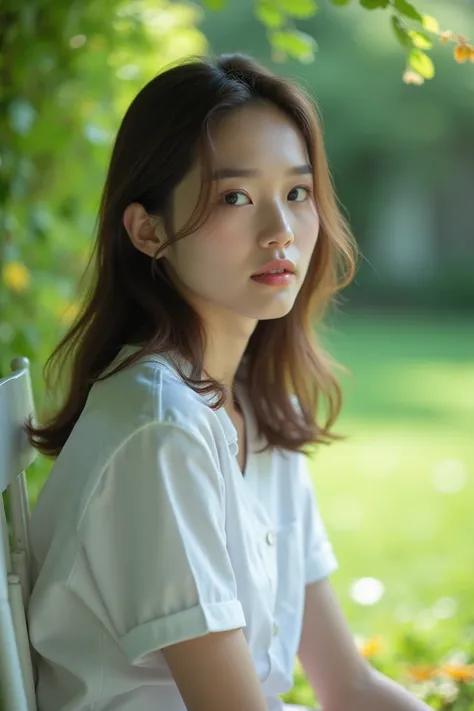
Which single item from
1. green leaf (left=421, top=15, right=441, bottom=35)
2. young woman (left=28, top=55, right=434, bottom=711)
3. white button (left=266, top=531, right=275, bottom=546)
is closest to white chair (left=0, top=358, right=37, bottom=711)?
young woman (left=28, top=55, right=434, bottom=711)

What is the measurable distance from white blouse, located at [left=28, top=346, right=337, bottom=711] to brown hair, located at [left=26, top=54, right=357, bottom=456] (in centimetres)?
7

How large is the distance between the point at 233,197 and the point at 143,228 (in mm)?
136

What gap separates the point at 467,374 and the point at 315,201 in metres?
5.75

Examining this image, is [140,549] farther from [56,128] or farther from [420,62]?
[56,128]

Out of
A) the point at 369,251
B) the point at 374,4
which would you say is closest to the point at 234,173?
the point at 374,4

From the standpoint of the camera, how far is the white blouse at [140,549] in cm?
95

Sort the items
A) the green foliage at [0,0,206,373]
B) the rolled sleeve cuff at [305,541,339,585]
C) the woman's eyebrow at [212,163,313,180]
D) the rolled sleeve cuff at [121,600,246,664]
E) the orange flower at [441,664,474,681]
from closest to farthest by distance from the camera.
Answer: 1. the rolled sleeve cuff at [121,600,246,664]
2. the woman's eyebrow at [212,163,313,180]
3. the rolled sleeve cuff at [305,541,339,585]
4. the orange flower at [441,664,474,681]
5. the green foliage at [0,0,206,373]

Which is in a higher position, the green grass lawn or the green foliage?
the green foliage

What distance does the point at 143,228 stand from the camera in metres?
1.19

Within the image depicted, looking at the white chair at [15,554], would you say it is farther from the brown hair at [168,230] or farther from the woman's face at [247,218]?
the woman's face at [247,218]

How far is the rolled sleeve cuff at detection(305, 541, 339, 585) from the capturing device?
1.35 metres

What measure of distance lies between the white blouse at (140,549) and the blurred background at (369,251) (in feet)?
1.52

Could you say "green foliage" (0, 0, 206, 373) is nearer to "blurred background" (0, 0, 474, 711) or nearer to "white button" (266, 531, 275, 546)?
"blurred background" (0, 0, 474, 711)

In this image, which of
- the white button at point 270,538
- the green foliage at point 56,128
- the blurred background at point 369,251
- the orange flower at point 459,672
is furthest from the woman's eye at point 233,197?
the orange flower at point 459,672
